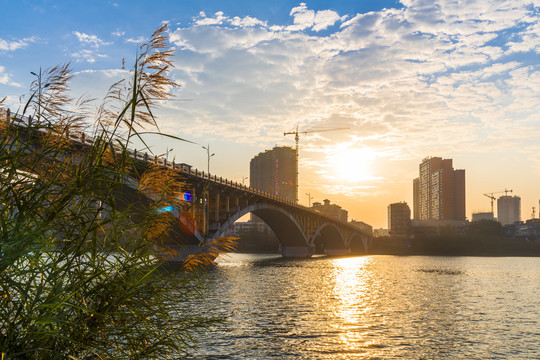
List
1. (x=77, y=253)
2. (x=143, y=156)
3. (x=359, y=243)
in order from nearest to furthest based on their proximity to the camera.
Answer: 1. (x=77, y=253)
2. (x=143, y=156)
3. (x=359, y=243)

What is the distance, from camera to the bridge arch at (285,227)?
9412 centimetres

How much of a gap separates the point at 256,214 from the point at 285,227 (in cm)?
1422

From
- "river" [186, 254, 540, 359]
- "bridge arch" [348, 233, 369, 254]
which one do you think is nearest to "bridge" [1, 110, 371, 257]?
"bridge arch" [348, 233, 369, 254]

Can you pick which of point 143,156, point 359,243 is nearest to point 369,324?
point 143,156

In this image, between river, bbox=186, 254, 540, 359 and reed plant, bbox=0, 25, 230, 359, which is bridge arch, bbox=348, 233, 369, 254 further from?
reed plant, bbox=0, 25, 230, 359

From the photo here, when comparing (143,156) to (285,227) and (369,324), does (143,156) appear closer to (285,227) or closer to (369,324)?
(369,324)

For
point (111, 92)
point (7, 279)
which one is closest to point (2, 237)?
point (7, 279)

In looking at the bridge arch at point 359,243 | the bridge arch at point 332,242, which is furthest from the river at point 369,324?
the bridge arch at point 359,243

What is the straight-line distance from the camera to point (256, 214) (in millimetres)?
99312

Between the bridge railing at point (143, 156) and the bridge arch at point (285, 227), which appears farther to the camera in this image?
the bridge arch at point (285, 227)

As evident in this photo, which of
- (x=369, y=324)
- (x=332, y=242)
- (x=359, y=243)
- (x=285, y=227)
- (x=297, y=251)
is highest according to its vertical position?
(x=285, y=227)

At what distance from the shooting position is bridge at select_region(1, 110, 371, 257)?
5805 centimetres

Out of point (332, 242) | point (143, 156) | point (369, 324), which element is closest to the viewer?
point (369, 324)

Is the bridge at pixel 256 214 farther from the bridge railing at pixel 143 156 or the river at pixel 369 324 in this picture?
the river at pixel 369 324
